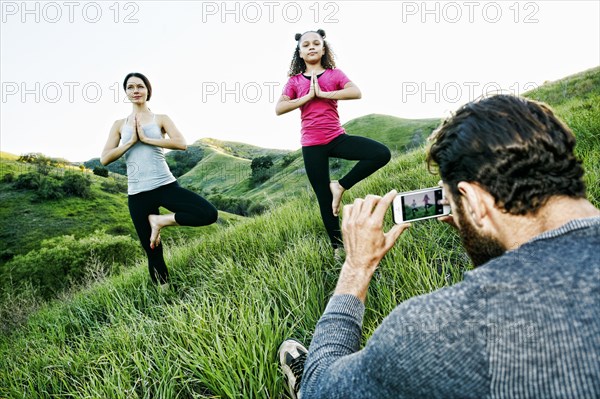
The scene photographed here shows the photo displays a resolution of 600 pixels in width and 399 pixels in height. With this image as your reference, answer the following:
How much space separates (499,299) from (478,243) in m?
0.38

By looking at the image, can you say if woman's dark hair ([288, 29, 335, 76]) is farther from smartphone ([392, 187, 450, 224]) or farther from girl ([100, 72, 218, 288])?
smartphone ([392, 187, 450, 224])

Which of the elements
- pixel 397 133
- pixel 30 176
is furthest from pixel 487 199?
pixel 397 133

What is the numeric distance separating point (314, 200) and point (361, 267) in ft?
16.5

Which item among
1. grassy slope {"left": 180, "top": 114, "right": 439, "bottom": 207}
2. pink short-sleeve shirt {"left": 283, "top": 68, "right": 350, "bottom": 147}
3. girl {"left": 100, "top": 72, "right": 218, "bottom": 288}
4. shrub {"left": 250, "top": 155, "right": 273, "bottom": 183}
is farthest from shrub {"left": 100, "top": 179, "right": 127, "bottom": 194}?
shrub {"left": 250, "top": 155, "right": 273, "bottom": 183}

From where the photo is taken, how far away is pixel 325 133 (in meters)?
3.57

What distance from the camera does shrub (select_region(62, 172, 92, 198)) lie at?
88.6 ft

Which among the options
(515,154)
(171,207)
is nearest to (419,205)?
(515,154)

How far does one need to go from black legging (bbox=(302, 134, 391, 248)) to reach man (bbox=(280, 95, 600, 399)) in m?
2.10

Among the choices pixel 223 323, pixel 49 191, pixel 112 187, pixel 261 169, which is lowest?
pixel 112 187

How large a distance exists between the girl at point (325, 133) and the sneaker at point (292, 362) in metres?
1.50

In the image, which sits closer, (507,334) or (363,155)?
(507,334)

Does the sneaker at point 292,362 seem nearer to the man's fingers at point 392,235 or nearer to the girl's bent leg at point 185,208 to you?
the man's fingers at point 392,235

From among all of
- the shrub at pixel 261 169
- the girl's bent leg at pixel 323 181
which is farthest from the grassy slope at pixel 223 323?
the shrub at pixel 261 169

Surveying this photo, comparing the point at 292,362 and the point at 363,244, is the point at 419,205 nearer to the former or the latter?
the point at 363,244
